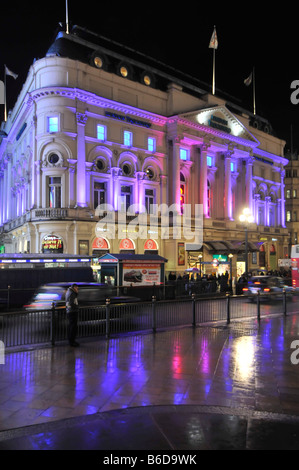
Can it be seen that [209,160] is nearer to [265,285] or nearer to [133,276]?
[265,285]

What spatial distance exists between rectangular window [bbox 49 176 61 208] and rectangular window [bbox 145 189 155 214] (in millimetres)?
9234

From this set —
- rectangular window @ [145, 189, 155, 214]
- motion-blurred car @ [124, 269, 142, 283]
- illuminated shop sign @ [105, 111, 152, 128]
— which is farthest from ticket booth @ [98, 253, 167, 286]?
illuminated shop sign @ [105, 111, 152, 128]

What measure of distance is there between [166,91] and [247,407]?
126 feet

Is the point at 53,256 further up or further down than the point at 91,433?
further up

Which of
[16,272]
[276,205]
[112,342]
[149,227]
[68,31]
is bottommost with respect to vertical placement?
[112,342]

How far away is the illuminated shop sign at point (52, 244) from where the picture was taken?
32.4 meters

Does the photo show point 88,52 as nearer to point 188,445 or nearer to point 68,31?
point 68,31

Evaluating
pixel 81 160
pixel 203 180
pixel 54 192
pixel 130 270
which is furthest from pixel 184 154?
pixel 130 270

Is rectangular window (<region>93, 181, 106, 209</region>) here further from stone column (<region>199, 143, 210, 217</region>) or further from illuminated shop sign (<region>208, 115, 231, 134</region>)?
illuminated shop sign (<region>208, 115, 231, 134</region>)

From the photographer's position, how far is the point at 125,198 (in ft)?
123

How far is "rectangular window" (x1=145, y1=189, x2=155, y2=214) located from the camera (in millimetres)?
39438

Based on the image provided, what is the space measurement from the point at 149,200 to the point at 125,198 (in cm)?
322

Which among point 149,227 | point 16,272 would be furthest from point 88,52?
point 16,272

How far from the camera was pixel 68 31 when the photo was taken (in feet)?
119
